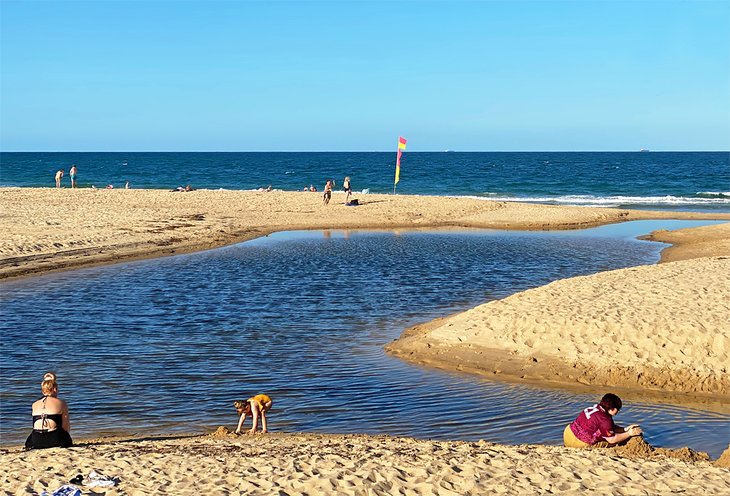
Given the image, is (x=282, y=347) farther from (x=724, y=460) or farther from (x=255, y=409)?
(x=724, y=460)

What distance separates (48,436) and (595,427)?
6430mm

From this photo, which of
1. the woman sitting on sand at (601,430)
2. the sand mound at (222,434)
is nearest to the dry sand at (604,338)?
the woman sitting on sand at (601,430)

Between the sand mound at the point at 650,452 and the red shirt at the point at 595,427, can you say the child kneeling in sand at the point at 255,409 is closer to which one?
the red shirt at the point at 595,427

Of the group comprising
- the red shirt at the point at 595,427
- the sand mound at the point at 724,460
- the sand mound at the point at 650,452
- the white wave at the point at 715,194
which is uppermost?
the white wave at the point at 715,194

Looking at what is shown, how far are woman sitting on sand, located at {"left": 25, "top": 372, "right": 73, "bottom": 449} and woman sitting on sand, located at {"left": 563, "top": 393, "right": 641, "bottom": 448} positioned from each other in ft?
19.9

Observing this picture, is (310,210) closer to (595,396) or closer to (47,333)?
(47,333)

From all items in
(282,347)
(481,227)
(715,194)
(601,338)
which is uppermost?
(715,194)

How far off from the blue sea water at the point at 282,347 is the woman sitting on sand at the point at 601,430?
692 mm

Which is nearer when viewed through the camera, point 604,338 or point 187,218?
point 604,338

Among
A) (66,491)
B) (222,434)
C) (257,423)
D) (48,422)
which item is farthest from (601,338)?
(66,491)

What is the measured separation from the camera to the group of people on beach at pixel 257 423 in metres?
9.81

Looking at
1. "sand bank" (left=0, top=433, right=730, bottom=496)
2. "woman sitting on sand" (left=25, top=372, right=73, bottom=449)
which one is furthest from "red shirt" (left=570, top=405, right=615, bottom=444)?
"woman sitting on sand" (left=25, top=372, right=73, bottom=449)

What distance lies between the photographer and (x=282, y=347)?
16281mm

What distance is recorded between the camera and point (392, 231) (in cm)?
3816
